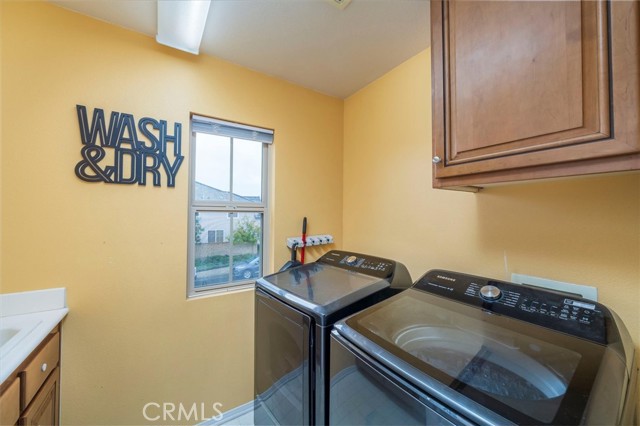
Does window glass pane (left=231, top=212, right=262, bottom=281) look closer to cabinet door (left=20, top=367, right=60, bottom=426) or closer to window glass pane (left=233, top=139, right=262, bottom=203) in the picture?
window glass pane (left=233, top=139, right=262, bottom=203)

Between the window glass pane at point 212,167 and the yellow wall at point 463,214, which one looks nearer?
the yellow wall at point 463,214

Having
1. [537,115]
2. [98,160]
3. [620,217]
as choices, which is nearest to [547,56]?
[537,115]

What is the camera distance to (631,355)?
2.48ft

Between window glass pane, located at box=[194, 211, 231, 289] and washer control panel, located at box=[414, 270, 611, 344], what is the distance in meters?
1.37

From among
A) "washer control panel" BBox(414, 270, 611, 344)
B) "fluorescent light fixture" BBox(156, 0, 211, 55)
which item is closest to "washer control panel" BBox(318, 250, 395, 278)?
"washer control panel" BBox(414, 270, 611, 344)

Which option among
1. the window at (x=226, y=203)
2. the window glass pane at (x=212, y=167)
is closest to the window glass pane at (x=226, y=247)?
the window at (x=226, y=203)

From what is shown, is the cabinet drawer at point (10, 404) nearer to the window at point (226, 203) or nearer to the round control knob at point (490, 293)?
the window at point (226, 203)

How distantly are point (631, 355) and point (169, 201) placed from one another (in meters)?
2.14

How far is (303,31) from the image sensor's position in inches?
57.1

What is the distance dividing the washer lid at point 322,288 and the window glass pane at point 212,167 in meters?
0.79

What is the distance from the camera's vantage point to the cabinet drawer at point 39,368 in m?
0.94

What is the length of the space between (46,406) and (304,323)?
4.08ft

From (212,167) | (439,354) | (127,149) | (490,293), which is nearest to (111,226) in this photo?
(127,149)

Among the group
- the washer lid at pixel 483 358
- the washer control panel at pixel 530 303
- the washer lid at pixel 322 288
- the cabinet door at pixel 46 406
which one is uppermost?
the washer control panel at pixel 530 303
